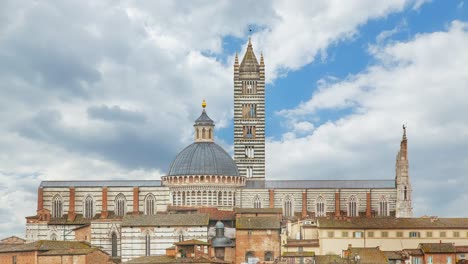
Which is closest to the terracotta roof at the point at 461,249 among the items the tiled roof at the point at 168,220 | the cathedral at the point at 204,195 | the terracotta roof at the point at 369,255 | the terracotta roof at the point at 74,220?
the terracotta roof at the point at 369,255

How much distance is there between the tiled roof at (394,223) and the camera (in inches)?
2864

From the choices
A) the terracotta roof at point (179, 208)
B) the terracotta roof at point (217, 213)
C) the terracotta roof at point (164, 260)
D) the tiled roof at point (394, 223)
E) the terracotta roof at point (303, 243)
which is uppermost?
the terracotta roof at point (179, 208)

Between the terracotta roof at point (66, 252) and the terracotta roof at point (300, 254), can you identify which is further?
the terracotta roof at point (66, 252)

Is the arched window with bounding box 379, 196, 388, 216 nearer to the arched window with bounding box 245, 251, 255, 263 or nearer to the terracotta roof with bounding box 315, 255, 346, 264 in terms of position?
the arched window with bounding box 245, 251, 255, 263

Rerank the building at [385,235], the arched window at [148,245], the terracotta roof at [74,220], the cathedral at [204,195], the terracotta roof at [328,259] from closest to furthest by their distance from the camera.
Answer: the terracotta roof at [328,259]
the building at [385,235]
the arched window at [148,245]
the cathedral at [204,195]
the terracotta roof at [74,220]

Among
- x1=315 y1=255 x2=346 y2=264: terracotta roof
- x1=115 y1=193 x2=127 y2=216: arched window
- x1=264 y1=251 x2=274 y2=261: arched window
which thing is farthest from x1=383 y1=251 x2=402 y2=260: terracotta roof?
x1=115 y1=193 x2=127 y2=216: arched window

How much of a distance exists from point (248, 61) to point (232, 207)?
2060 cm

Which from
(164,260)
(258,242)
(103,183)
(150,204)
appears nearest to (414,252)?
(258,242)

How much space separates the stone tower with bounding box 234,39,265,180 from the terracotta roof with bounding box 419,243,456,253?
1244 inches

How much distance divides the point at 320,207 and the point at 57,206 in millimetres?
26208

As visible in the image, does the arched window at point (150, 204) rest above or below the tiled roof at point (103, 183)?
below

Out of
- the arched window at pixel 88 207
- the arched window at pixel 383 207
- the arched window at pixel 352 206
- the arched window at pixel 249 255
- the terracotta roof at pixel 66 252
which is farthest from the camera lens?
the arched window at pixel 352 206

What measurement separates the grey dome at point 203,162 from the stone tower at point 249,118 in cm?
845

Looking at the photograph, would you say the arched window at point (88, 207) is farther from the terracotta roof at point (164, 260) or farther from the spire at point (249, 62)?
the spire at point (249, 62)
